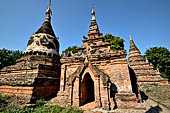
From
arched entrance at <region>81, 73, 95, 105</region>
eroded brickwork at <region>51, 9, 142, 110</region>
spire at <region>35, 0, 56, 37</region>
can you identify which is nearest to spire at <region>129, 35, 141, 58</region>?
eroded brickwork at <region>51, 9, 142, 110</region>

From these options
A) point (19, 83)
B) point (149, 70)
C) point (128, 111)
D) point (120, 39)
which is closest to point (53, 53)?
point (19, 83)

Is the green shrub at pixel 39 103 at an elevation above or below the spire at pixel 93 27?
below

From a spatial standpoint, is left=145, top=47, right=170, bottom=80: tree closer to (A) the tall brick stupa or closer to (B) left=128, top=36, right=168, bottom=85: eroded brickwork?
(B) left=128, top=36, right=168, bottom=85: eroded brickwork

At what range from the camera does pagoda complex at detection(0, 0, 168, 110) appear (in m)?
7.01

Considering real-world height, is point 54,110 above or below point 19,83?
below

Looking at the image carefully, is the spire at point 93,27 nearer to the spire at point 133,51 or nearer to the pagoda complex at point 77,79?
the pagoda complex at point 77,79

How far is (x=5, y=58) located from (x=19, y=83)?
24467 mm

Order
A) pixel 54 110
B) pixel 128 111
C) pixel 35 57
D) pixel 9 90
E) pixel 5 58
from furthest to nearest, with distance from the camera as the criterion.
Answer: pixel 5 58, pixel 35 57, pixel 9 90, pixel 54 110, pixel 128 111

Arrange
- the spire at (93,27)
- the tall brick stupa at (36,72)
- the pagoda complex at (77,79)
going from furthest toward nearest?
1. the spire at (93,27)
2. the tall brick stupa at (36,72)
3. the pagoda complex at (77,79)

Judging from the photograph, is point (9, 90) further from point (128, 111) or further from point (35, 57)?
point (128, 111)

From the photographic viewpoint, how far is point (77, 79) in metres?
7.76

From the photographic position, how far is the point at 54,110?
6.52 metres

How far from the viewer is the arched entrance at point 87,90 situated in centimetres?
801

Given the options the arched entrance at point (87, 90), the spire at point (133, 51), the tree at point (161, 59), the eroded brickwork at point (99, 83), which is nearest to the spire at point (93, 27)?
the eroded brickwork at point (99, 83)
